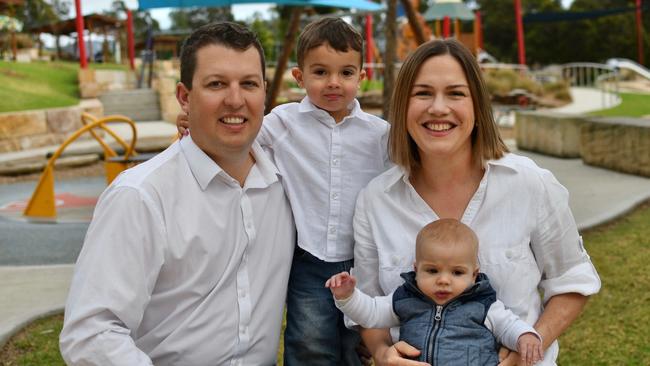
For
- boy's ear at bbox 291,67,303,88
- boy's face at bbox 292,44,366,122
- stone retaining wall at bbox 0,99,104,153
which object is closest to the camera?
boy's face at bbox 292,44,366,122

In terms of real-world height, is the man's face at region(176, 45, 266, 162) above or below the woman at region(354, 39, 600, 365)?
above

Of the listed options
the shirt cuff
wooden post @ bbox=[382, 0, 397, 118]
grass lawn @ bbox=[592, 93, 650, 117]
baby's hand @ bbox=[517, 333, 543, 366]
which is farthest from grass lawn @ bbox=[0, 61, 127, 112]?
baby's hand @ bbox=[517, 333, 543, 366]

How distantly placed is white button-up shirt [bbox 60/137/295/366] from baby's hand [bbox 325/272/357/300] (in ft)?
0.79

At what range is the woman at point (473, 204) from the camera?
228 cm

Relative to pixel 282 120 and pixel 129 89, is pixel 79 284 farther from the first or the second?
pixel 129 89

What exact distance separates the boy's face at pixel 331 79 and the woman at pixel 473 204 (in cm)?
51

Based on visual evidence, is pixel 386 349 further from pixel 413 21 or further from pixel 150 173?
pixel 413 21

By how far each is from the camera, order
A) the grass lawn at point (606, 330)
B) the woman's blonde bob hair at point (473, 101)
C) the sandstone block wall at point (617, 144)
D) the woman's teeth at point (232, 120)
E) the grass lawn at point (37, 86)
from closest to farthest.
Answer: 1. the woman's teeth at point (232, 120)
2. the woman's blonde bob hair at point (473, 101)
3. the grass lawn at point (606, 330)
4. the sandstone block wall at point (617, 144)
5. the grass lawn at point (37, 86)

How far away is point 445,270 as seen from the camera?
216cm

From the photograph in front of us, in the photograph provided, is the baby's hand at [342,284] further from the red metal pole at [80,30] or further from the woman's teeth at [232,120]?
the red metal pole at [80,30]

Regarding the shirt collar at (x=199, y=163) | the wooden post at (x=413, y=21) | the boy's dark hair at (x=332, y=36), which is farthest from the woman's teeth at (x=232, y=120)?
the wooden post at (x=413, y=21)

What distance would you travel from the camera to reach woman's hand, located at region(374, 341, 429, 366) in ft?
7.03

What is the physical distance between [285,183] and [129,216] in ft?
2.38

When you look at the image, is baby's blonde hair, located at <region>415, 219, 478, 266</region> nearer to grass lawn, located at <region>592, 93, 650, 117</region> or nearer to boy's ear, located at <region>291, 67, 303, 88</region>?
boy's ear, located at <region>291, 67, 303, 88</region>
